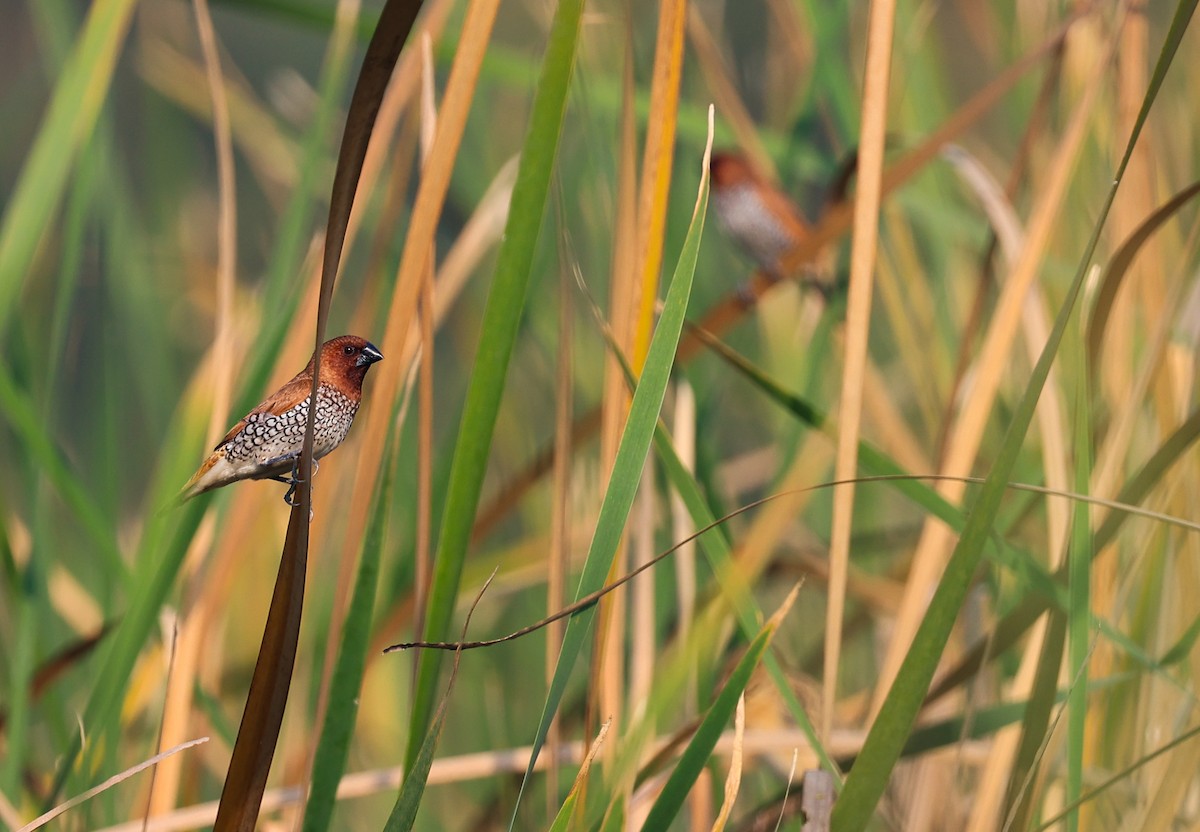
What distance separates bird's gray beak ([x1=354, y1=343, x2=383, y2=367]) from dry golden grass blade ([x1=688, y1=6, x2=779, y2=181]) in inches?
27.8

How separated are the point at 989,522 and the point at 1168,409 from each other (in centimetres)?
55

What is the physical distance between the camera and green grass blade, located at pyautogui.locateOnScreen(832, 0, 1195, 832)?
0.47m

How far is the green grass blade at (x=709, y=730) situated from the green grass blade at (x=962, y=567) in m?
0.07

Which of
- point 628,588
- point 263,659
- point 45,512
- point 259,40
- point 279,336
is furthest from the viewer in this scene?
point 259,40

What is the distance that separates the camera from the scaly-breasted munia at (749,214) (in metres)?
2.58

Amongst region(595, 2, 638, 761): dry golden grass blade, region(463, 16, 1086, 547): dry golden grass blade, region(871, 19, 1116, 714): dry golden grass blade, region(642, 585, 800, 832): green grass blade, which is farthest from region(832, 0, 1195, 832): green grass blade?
region(463, 16, 1086, 547): dry golden grass blade

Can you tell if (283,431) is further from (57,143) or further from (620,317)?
(57,143)

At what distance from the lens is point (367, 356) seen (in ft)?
1.61

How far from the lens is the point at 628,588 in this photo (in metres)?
1.11

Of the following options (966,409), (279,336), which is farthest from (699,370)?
(279,336)

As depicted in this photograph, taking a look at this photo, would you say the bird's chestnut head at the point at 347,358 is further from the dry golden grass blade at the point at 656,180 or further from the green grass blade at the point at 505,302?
the dry golden grass blade at the point at 656,180

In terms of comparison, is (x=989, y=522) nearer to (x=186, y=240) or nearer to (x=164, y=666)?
(x=164, y=666)

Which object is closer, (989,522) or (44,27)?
(989,522)

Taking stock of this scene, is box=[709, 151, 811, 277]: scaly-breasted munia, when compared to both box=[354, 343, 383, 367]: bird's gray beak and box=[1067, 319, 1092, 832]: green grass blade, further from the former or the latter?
box=[354, 343, 383, 367]: bird's gray beak
